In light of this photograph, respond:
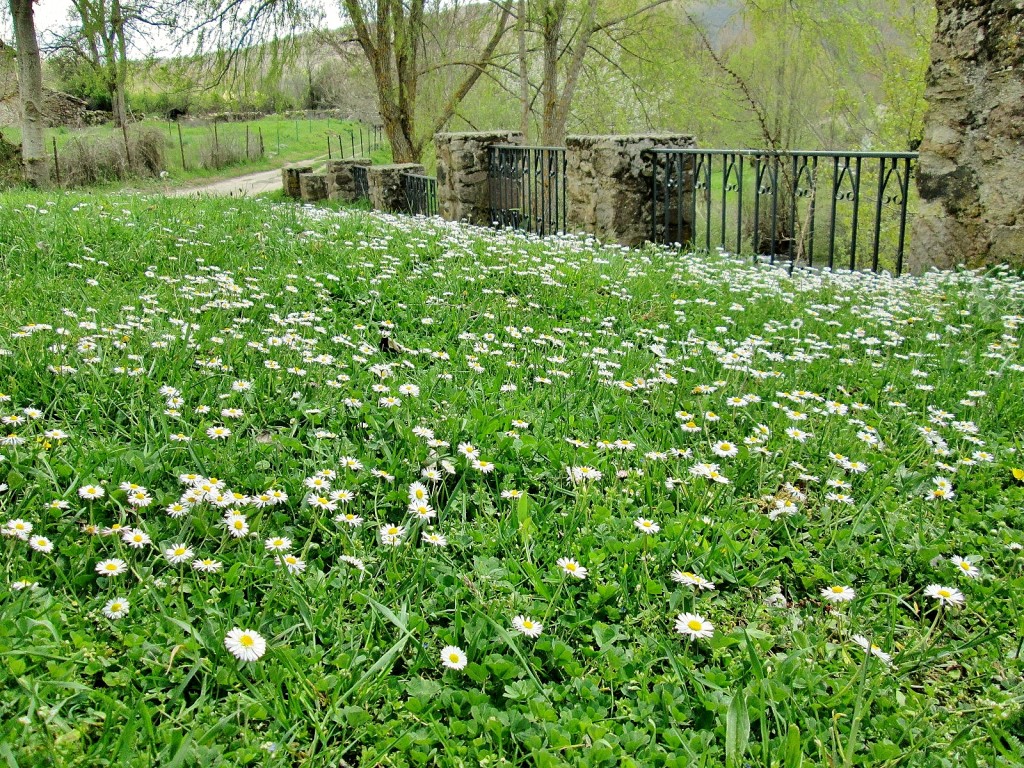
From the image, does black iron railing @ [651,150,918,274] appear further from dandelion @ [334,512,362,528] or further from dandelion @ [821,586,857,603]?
dandelion @ [334,512,362,528]

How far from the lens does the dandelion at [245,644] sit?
1.59m

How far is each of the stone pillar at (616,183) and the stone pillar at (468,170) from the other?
259cm

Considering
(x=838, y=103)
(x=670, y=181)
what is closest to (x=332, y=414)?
(x=670, y=181)

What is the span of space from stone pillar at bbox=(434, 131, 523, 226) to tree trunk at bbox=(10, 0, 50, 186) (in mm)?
8298

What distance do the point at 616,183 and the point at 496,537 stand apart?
6428 mm

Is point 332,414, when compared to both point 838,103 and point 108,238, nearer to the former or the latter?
point 108,238

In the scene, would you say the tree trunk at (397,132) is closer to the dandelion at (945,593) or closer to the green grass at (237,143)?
the green grass at (237,143)

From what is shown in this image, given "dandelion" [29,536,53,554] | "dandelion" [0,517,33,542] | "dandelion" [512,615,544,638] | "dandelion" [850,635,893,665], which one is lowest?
"dandelion" [850,635,893,665]

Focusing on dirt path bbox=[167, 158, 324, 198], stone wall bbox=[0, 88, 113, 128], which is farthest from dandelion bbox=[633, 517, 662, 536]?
dirt path bbox=[167, 158, 324, 198]

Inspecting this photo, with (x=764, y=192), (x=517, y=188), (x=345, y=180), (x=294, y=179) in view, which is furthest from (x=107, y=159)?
(x=764, y=192)

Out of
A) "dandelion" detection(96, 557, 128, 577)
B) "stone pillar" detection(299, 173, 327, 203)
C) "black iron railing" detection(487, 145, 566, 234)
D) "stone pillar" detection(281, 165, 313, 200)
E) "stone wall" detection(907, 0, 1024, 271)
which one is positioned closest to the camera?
"dandelion" detection(96, 557, 128, 577)

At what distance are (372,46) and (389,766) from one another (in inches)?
620

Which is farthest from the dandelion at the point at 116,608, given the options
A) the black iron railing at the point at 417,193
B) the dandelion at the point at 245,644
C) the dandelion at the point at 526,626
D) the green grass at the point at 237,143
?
the green grass at the point at 237,143

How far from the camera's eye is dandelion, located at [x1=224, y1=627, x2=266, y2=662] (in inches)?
62.8
